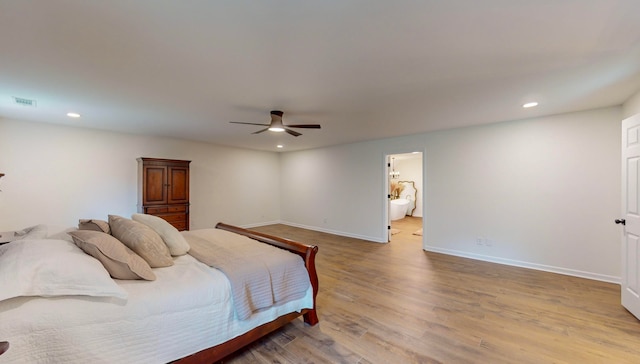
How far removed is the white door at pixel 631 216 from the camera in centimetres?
249

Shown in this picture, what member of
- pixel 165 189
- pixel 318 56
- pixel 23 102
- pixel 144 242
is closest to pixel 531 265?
pixel 318 56

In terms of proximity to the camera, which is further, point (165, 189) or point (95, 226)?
point (165, 189)

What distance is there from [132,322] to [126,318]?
41 millimetres

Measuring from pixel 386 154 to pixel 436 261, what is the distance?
2447mm

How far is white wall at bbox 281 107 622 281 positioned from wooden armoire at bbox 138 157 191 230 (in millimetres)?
4210

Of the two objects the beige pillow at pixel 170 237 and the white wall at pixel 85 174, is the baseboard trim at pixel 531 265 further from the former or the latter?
the white wall at pixel 85 174

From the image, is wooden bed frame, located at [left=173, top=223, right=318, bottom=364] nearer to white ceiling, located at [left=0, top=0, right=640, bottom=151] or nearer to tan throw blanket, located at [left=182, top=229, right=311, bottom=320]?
tan throw blanket, located at [left=182, top=229, right=311, bottom=320]

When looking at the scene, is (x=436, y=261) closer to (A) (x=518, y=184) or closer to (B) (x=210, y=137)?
(A) (x=518, y=184)

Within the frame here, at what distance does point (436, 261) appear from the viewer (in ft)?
14.1

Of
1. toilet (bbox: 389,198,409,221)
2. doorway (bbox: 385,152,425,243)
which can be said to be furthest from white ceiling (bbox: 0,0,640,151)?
doorway (bbox: 385,152,425,243)

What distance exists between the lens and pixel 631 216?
2.59 meters

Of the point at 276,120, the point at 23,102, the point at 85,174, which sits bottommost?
the point at 85,174

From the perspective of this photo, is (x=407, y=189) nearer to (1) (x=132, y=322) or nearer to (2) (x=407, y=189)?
(2) (x=407, y=189)

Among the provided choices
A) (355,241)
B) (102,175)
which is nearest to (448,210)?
(355,241)
